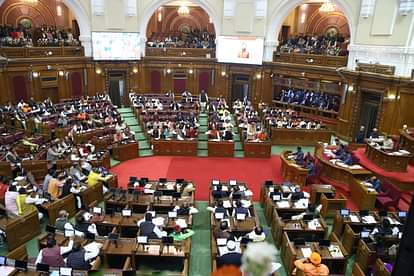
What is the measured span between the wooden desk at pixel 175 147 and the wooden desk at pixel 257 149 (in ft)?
8.13

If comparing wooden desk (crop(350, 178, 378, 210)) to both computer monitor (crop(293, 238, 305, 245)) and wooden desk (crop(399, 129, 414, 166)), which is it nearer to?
wooden desk (crop(399, 129, 414, 166))

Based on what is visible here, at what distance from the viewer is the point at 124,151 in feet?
51.5

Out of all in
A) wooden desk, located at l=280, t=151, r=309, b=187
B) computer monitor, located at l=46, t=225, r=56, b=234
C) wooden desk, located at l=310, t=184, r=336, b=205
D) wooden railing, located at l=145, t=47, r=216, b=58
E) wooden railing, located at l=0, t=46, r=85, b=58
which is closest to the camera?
computer monitor, located at l=46, t=225, r=56, b=234

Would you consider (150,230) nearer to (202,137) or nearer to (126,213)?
(126,213)

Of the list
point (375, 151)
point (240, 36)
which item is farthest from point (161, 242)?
point (240, 36)

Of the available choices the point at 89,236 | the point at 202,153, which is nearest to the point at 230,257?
the point at 89,236

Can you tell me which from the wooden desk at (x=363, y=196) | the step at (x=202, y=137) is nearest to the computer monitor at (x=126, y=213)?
the wooden desk at (x=363, y=196)

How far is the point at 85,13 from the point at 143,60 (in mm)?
4802

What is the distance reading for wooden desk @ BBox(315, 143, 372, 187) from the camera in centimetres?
1287

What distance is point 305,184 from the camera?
44.3ft

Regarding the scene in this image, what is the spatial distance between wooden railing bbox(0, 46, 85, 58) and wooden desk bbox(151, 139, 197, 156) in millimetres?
10610

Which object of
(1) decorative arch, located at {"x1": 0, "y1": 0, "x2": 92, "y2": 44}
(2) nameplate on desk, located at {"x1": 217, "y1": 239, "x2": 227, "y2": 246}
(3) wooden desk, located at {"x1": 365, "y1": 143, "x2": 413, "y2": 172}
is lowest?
(2) nameplate on desk, located at {"x1": 217, "y1": 239, "x2": 227, "y2": 246}

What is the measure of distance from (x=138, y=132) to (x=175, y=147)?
12.2 feet

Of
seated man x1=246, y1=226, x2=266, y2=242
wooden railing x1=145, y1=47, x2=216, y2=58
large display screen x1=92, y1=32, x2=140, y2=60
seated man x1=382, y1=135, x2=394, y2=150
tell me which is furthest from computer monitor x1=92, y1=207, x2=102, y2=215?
wooden railing x1=145, y1=47, x2=216, y2=58
